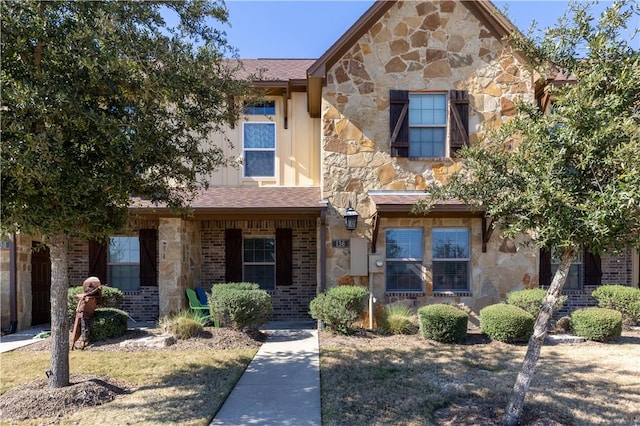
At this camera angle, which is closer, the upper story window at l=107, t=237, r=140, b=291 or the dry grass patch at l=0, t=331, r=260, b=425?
the dry grass patch at l=0, t=331, r=260, b=425

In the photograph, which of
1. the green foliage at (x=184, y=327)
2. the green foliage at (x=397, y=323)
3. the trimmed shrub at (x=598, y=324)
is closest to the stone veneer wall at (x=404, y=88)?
the green foliage at (x=397, y=323)

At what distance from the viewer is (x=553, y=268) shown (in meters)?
11.0

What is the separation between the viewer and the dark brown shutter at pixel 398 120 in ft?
31.7

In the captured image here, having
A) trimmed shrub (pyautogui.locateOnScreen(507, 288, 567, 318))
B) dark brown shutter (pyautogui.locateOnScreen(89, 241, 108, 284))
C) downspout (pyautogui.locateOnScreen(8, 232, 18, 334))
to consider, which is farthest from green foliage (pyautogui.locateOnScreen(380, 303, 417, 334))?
downspout (pyautogui.locateOnScreen(8, 232, 18, 334))

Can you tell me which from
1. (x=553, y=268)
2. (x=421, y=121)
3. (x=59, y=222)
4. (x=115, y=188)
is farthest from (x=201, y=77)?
(x=553, y=268)

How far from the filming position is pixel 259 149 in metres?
11.0

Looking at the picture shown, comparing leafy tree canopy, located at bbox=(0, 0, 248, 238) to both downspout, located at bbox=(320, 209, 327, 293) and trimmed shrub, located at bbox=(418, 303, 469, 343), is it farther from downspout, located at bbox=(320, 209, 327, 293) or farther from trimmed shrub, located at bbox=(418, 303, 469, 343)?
trimmed shrub, located at bbox=(418, 303, 469, 343)

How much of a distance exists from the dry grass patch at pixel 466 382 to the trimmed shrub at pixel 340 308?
1.05ft

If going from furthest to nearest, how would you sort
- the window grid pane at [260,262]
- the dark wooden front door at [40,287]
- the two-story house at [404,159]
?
the window grid pane at [260,262]
the dark wooden front door at [40,287]
the two-story house at [404,159]

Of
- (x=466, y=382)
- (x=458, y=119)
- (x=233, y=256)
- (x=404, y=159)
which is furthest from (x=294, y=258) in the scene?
(x=466, y=382)

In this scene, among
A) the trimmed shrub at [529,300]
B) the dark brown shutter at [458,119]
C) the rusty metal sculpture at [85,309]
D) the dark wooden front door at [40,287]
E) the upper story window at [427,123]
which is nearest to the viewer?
the rusty metal sculpture at [85,309]

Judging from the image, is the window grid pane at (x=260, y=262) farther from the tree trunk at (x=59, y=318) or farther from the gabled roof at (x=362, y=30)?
the tree trunk at (x=59, y=318)

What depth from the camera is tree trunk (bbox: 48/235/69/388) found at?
17.9 feet

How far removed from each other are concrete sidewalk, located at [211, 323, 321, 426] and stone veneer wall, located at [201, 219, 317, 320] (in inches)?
123
